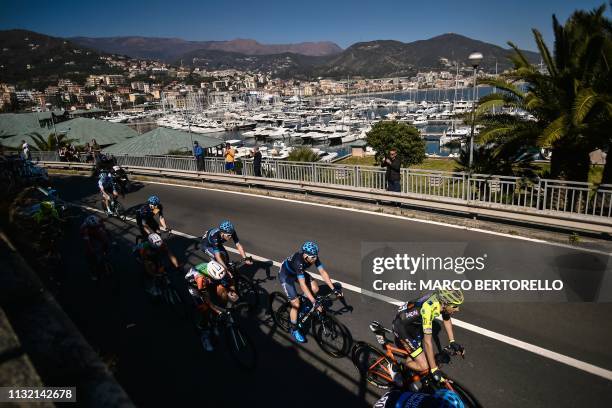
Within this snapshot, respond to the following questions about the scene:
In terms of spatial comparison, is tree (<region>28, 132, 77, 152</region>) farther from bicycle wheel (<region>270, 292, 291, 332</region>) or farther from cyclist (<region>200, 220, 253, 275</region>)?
bicycle wheel (<region>270, 292, 291, 332</region>)

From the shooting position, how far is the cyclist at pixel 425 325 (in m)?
4.51

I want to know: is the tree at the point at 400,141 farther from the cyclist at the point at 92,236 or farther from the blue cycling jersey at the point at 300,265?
the blue cycling jersey at the point at 300,265

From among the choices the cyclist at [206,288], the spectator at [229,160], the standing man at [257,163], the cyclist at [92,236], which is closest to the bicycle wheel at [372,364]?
the cyclist at [206,288]

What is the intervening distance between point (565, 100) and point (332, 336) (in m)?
10.3

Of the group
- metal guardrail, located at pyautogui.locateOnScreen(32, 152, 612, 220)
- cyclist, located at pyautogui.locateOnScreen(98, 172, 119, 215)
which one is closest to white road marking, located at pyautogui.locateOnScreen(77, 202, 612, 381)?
metal guardrail, located at pyautogui.locateOnScreen(32, 152, 612, 220)

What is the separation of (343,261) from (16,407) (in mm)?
7813

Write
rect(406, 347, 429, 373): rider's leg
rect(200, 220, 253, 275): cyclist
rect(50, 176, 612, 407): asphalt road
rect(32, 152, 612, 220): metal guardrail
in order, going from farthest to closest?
rect(32, 152, 612, 220): metal guardrail → rect(200, 220, 253, 275): cyclist → rect(50, 176, 612, 407): asphalt road → rect(406, 347, 429, 373): rider's leg

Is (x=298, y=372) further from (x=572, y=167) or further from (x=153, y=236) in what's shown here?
(x=572, y=167)

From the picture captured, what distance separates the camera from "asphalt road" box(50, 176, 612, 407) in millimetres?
5109

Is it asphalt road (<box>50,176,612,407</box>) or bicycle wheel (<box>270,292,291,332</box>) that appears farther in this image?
bicycle wheel (<box>270,292,291,332</box>)

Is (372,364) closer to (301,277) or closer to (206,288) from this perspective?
(301,277)

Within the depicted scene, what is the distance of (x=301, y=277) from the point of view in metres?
5.98

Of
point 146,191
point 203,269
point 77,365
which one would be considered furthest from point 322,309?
point 146,191

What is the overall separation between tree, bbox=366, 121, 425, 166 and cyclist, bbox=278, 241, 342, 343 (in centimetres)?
3230
